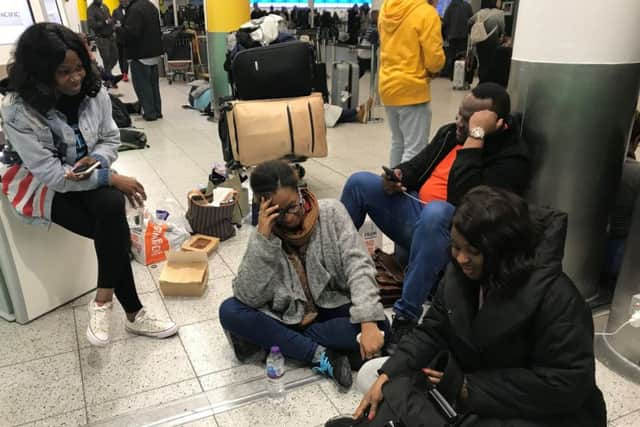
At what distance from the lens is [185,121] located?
6773 millimetres

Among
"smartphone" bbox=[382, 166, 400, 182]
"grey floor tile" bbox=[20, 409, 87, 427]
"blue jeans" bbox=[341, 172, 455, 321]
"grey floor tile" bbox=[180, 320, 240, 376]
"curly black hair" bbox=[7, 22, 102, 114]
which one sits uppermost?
"curly black hair" bbox=[7, 22, 102, 114]

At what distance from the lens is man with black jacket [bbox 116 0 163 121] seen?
6.25 m

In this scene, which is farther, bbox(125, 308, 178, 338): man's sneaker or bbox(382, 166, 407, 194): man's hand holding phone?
bbox(382, 166, 407, 194): man's hand holding phone

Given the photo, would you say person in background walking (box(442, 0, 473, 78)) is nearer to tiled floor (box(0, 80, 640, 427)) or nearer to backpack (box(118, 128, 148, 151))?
backpack (box(118, 128, 148, 151))

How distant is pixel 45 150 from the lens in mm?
2033

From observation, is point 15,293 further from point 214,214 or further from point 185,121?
point 185,121

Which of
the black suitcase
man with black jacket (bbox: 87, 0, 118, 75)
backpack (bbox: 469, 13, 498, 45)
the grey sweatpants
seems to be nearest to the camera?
the grey sweatpants

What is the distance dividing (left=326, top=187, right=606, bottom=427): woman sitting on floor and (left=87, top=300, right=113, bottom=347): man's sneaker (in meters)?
1.17

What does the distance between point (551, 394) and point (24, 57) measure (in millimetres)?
1962

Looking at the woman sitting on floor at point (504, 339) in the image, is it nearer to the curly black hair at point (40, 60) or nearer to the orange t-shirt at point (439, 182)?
the orange t-shirt at point (439, 182)

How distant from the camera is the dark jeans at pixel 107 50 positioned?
29.0 feet

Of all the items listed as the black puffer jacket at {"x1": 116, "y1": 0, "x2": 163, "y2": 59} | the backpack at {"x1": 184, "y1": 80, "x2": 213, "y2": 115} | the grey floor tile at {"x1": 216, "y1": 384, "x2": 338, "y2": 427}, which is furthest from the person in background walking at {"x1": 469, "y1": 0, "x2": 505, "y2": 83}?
the grey floor tile at {"x1": 216, "y1": 384, "x2": 338, "y2": 427}

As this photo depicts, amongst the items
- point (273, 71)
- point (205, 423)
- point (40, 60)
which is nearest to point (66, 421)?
point (205, 423)

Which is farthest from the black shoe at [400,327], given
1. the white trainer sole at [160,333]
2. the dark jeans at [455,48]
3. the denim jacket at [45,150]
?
the dark jeans at [455,48]
